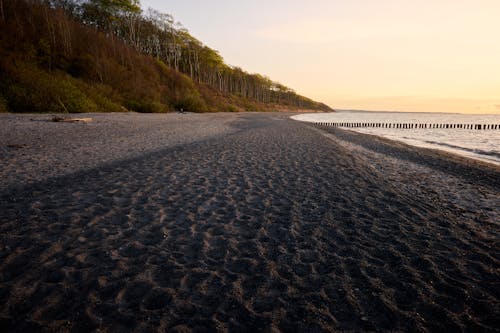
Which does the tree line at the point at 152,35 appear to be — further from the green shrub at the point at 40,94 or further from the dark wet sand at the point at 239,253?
the dark wet sand at the point at 239,253

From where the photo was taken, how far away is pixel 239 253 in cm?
354

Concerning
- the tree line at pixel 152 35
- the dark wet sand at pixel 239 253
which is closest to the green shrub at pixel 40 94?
the dark wet sand at pixel 239 253

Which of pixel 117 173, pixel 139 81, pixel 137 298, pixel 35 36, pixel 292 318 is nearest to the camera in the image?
pixel 292 318

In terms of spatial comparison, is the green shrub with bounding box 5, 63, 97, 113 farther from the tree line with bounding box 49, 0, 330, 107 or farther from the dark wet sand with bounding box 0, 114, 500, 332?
the tree line with bounding box 49, 0, 330, 107

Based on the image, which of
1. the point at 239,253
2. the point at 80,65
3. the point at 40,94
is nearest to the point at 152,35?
the point at 80,65

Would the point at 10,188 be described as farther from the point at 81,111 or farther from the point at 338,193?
the point at 81,111

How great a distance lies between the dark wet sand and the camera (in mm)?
2457

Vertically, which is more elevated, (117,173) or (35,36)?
(35,36)

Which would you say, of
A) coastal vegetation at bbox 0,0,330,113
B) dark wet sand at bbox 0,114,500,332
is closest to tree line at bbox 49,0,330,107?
coastal vegetation at bbox 0,0,330,113

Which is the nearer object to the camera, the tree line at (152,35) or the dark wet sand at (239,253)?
the dark wet sand at (239,253)

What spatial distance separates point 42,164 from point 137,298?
7.27 m

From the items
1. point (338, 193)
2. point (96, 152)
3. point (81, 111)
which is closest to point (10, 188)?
point (96, 152)

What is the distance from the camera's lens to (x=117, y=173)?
283 inches

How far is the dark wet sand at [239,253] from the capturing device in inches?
96.7
